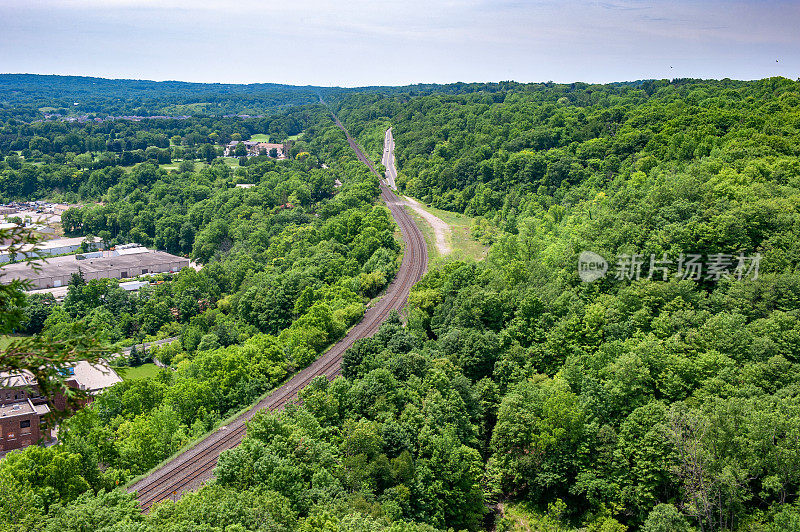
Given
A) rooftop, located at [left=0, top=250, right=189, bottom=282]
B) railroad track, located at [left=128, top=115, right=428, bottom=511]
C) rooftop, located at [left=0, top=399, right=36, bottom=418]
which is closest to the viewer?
railroad track, located at [left=128, top=115, right=428, bottom=511]

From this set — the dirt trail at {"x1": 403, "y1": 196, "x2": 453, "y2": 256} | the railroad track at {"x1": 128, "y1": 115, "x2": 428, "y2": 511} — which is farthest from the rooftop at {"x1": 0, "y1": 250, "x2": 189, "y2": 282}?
the railroad track at {"x1": 128, "y1": 115, "x2": 428, "y2": 511}

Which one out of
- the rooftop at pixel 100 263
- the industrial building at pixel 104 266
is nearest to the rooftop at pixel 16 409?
the industrial building at pixel 104 266

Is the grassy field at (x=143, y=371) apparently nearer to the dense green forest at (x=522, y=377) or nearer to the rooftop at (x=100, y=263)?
the dense green forest at (x=522, y=377)

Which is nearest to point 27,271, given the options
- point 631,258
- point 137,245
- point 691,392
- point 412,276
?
point 137,245

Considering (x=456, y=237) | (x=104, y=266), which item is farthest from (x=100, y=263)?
(x=456, y=237)

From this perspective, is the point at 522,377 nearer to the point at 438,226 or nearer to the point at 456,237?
the point at 456,237

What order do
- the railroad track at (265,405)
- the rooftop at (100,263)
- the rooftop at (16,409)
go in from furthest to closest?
the rooftop at (100,263), the rooftop at (16,409), the railroad track at (265,405)

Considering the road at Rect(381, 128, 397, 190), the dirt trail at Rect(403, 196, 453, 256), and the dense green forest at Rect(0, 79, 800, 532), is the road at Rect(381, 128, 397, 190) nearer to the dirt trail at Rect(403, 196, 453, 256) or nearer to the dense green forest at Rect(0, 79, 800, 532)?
the dirt trail at Rect(403, 196, 453, 256)
